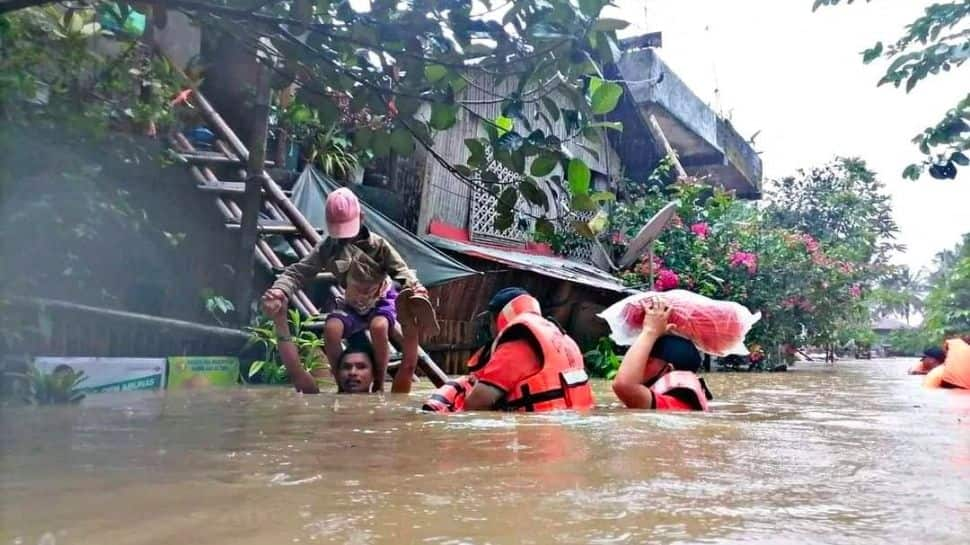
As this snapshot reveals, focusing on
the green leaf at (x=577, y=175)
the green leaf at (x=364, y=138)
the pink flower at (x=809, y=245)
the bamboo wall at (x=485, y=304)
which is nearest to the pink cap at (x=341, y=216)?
the green leaf at (x=364, y=138)

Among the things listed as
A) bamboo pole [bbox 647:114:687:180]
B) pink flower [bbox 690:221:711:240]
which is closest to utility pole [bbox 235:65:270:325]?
pink flower [bbox 690:221:711:240]

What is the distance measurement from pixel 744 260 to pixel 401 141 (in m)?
10.1

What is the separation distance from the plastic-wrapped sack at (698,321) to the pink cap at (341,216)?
1637 mm

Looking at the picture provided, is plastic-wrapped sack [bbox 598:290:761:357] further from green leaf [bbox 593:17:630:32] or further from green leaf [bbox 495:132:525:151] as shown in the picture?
green leaf [bbox 593:17:630:32]

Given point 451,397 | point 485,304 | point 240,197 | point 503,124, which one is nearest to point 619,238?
point 485,304

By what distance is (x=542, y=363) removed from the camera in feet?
11.7

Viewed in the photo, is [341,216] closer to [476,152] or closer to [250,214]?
[250,214]

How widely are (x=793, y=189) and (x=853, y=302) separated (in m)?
7.17

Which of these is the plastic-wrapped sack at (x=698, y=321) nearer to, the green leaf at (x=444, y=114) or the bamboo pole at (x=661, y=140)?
the green leaf at (x=444, y=114)

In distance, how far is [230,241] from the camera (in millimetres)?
6270

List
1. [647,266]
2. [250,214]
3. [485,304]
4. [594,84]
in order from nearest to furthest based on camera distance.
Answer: [594,84] → [250,214] → [485,304] → [647,266]

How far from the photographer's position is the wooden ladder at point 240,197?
6.10 metres

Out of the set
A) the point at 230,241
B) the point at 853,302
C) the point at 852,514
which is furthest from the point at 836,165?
the point at 852,514

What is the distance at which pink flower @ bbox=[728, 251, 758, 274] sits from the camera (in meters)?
12.1
